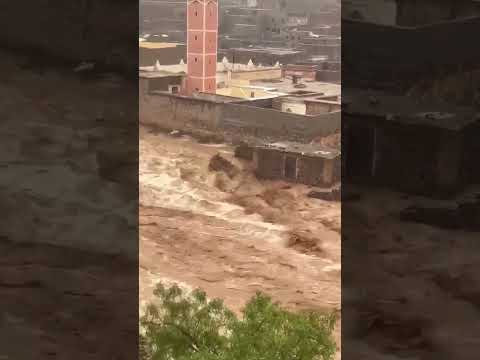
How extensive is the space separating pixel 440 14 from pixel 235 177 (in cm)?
1131

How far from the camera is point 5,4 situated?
6.47 feet

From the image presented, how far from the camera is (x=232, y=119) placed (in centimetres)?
1344

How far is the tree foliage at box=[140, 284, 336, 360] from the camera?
2.75 meters

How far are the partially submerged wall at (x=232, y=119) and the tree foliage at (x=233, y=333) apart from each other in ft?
31.1

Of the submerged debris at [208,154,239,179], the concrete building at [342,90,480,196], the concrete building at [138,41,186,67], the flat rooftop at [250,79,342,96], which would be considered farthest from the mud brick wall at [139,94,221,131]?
the concrete building at [342,90,480,196]

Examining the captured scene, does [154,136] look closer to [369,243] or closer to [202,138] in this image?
[202,138]

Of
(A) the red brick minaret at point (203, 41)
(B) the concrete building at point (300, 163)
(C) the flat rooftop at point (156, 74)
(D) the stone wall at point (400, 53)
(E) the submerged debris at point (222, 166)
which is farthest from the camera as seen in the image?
(A) the red brick minaret at point (203, 41)

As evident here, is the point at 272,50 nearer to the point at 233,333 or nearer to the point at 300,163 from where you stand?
the point at 300,163

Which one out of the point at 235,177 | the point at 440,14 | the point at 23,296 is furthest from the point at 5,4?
the point at 235,177

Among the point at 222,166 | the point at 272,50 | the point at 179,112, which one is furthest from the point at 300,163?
the point at 272,50

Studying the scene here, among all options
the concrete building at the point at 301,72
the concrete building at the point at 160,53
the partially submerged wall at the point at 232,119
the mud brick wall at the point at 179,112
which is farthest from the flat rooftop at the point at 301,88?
the mud brick wall at the point at 179,112

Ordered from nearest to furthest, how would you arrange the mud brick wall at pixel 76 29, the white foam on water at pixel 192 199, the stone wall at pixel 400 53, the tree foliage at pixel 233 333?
the stone wall at pixel 400 53
the mud brick wall at pixel 76 29
the tree foliage at pixel 233 333
the white foam on water at pixel 192 199

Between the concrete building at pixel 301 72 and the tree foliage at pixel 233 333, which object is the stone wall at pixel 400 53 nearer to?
the tree foliage at pixel 233 333

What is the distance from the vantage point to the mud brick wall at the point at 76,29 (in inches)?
76.4
